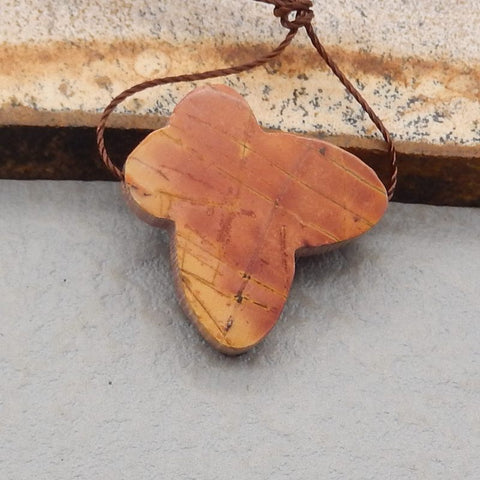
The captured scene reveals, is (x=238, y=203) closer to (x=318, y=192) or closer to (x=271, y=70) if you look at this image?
(x=318, y=192)

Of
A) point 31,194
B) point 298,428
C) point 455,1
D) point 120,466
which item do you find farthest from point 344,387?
point 455,1

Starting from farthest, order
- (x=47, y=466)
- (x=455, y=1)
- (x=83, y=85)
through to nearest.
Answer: (x=455, y=1) < (x=83, y=85) < (x=47, y=466)

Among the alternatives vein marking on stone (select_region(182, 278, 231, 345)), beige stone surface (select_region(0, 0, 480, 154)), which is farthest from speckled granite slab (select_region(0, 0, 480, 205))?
vein marking on stone (select_region(182, 278, 231, 345))

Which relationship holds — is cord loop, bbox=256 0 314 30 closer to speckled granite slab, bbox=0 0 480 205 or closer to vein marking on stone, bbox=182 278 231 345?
speckled granite slab, bbox=0 0 480 205

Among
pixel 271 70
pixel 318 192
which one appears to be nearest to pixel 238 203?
pixel 318 192

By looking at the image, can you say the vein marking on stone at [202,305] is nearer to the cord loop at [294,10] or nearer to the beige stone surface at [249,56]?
the beige stone surface at [249,56]

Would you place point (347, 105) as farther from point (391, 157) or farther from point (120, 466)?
point (120, 466)

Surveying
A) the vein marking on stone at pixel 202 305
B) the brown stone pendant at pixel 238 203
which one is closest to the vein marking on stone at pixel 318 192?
the brown stone pendant at pixel 238 203
